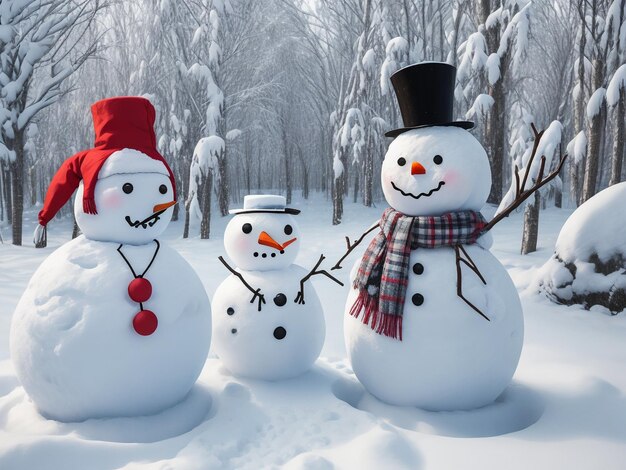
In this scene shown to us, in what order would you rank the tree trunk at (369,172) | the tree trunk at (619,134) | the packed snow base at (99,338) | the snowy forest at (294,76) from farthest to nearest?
the tree trunk at (369,172)
the snowy forest at (294,76)
the tree trunk at (619,134)
the packed snow base at (99,338)

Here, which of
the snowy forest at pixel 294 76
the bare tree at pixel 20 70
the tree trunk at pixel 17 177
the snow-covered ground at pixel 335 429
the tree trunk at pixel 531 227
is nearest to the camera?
the snow-covered ground at pixel 335 429

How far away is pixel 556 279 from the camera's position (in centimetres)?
532

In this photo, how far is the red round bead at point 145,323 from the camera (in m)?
2.36

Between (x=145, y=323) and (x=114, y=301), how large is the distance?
0.21 m

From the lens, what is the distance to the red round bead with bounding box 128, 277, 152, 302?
240 cm

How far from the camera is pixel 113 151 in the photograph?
2.59 meters

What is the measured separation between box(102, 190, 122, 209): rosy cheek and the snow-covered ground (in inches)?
45.7

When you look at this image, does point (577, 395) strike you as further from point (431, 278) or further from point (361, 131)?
point (361, 131)

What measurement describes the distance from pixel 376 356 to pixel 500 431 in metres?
0.81

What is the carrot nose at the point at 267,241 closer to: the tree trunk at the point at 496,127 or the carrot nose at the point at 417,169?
the carrot nose at the point at 417,169

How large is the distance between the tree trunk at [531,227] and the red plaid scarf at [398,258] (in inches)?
217

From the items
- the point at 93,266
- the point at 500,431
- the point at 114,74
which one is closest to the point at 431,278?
the point at 500,431

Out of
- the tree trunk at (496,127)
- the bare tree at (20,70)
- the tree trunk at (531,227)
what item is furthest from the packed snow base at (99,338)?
the tree trunk at (496,127)

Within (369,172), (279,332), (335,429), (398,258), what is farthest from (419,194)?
(369,172)
